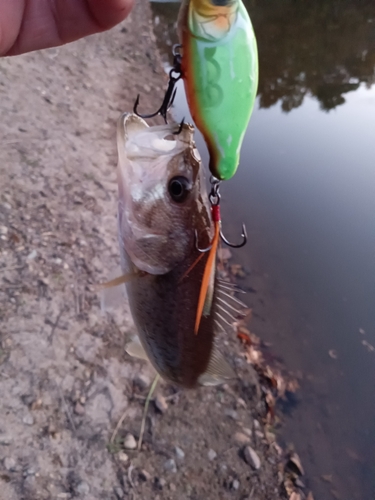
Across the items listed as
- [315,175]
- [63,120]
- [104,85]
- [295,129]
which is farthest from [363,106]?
[63,120]

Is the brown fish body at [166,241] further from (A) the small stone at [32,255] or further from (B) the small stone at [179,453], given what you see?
(A) the small stone at [32,255]

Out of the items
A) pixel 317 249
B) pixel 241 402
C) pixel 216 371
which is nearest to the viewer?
pixel 216 371

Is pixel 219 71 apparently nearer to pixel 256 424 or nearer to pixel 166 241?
pixel 166 241

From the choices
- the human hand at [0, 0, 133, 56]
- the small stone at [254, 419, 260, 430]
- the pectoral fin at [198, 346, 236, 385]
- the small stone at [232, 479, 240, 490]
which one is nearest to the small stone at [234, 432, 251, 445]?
the small stone at [254, 419, 260, 430]

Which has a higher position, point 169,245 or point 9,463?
point 169,245

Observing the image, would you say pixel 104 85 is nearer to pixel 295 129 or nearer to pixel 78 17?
pixel 295 129

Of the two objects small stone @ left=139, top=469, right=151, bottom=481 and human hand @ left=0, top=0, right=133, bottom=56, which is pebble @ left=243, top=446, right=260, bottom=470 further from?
human hand @ left=0, top=0, right=133, bottom=56

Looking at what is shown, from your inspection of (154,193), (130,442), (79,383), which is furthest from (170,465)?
(154,193)
